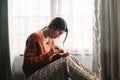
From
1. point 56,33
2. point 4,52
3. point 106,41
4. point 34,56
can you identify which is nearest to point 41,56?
point 34,56

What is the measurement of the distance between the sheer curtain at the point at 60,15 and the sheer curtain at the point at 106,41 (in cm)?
10

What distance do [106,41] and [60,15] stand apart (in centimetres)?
68

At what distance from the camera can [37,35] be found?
208 cm

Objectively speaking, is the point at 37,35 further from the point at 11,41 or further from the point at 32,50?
the point at 11,41

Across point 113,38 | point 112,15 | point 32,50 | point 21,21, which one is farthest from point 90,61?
point 32,50

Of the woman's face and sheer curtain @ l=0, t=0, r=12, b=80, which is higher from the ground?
the woman's face

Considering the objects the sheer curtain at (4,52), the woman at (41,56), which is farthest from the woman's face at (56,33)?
the sheer curtain at (4,52)

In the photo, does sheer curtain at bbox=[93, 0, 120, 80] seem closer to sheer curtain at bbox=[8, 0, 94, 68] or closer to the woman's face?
sheer curtain at bbox=[8, 0, 94, 68]

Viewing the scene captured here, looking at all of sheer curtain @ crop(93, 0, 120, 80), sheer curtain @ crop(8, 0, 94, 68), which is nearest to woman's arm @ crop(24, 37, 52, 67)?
sheer curtain @ crop(8, 0, 94, 68)

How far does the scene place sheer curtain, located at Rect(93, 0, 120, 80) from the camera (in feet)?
9.75

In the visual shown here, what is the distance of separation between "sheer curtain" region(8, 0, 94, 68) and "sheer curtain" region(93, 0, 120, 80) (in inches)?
3.8

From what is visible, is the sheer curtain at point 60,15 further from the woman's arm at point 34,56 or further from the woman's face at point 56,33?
the woman's arm at point 34,56

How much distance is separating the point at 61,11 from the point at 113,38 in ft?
2.49

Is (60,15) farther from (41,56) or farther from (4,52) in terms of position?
(41,56)
